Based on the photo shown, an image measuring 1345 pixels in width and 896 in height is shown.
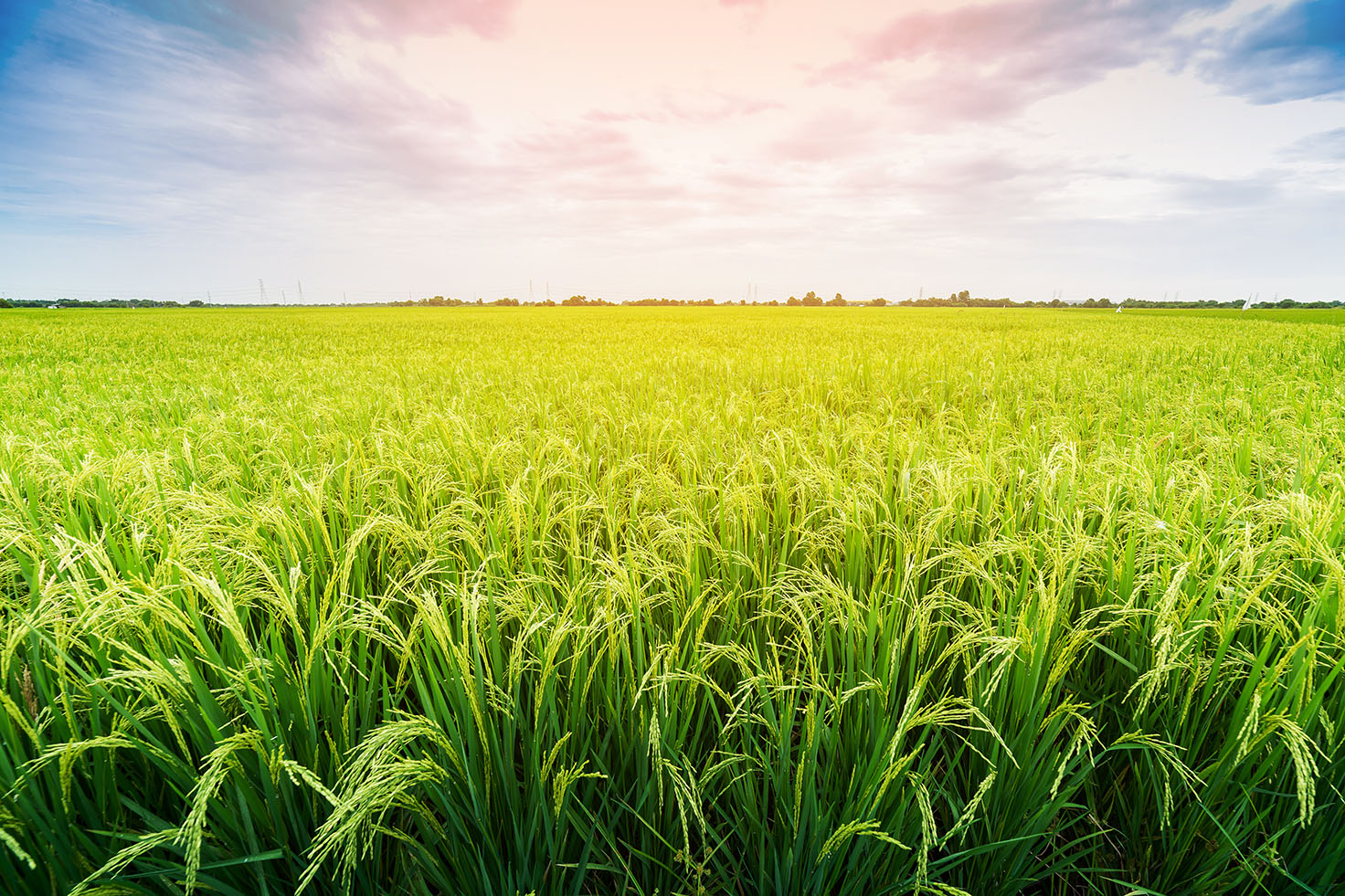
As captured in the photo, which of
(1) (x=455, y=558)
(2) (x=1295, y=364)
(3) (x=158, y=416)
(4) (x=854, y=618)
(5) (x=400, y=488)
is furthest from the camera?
(2) (x=1295, y=364)

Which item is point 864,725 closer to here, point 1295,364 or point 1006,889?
point 1006,889

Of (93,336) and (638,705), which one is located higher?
(93,336)

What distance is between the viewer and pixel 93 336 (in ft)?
52.5

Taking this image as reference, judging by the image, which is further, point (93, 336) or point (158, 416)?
point (93, 336)

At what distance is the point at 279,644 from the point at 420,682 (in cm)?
40

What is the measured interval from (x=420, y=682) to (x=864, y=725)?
1167mm

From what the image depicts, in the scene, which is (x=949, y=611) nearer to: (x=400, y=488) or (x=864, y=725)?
(x=864, y=725)

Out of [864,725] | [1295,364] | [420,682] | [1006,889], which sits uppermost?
[1295,364]

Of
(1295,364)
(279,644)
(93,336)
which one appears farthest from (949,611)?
(93,336)

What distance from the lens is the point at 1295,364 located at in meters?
7.48

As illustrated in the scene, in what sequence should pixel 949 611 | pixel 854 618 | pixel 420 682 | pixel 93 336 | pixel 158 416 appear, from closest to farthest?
pixel 420 682
pixel 854 618
pixel 949 611
pixel 158 416
pixel 93 336

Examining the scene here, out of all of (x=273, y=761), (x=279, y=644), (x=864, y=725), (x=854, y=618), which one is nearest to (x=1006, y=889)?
(x=864, y=725)

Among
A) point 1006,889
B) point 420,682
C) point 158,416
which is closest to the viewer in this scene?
point 420,682

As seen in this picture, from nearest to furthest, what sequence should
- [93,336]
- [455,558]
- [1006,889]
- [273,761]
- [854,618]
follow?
1. [273,761]
2. [1006,889]
3. [854,618]
4. [455,558]
5. [93,336]
